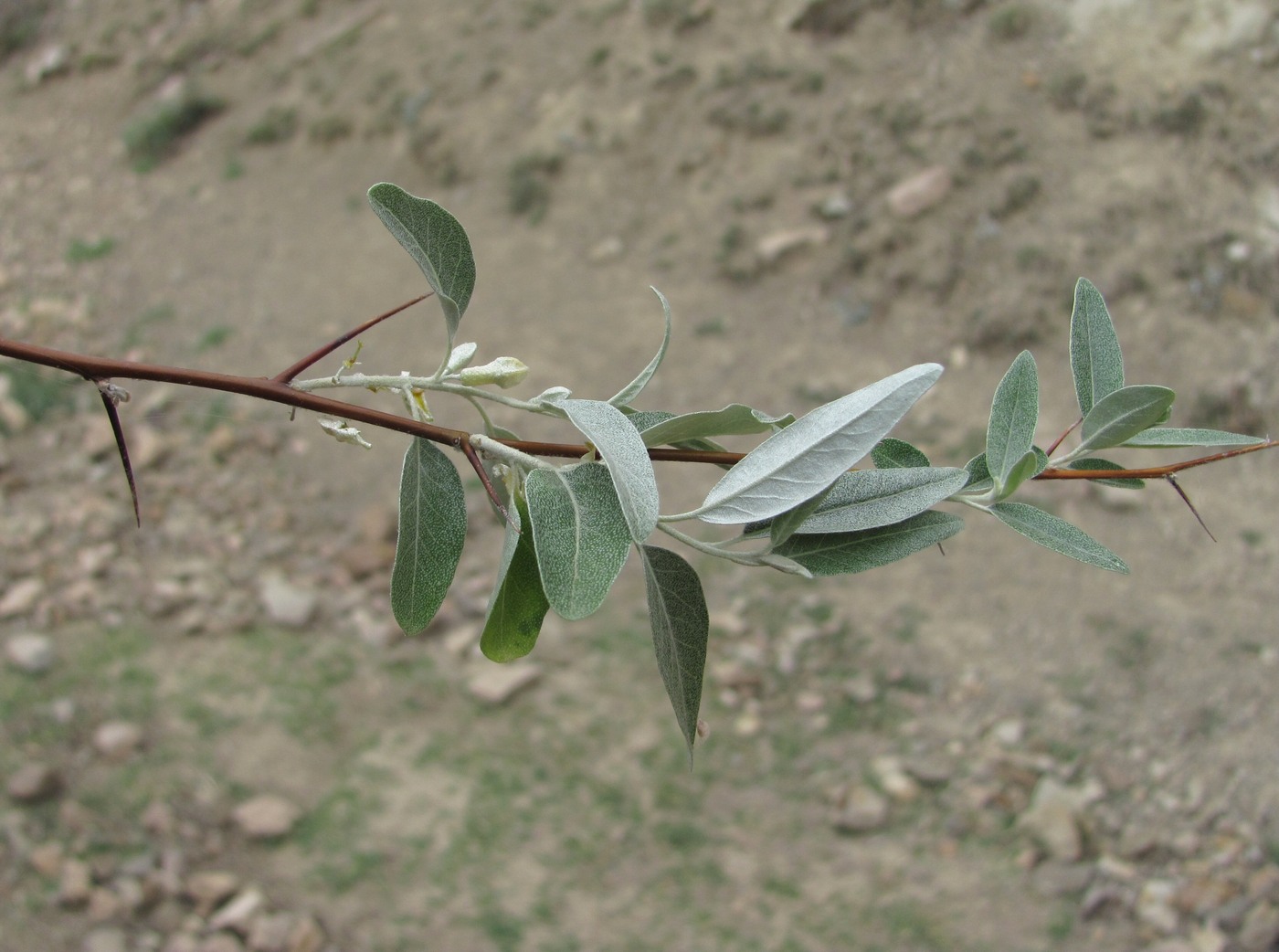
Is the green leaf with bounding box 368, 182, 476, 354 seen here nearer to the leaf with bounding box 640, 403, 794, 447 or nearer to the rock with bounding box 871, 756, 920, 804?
the leaf with bounding box 640, 403, 794, 447

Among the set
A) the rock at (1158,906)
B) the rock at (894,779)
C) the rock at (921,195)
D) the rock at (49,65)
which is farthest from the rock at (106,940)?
the rock at (49,65)

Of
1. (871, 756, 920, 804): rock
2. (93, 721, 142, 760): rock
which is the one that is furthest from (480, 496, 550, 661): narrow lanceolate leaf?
(93, 721, 142, 760): rock

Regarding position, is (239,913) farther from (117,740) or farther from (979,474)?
(979,474)

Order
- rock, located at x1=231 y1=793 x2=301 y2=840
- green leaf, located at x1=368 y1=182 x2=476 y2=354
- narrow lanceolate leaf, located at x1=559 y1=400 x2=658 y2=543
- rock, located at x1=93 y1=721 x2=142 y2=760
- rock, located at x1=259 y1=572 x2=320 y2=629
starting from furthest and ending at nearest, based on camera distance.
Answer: rock, located at x1=259 y1=572 x2=320 y2=629
rock, located at x1=93 y1=721 x2=142 y2=760
rock, located at x1=231 y1=793 x2=301 y2=840
green leaf, located at x1=368 y1=182 x2=476 y2=354
narrow lanceolate leaf, located at x1=559 y1=400 x2=658 y2=543

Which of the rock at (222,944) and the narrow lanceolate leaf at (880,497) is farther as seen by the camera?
the rock at (222,944)

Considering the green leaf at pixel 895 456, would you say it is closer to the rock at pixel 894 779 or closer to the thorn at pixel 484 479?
the thorn at pixel 484 479

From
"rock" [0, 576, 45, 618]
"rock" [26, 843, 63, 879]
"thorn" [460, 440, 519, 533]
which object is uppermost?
"thorn" [460, 440, 519, 533]

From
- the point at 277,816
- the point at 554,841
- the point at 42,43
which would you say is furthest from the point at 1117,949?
the point at 42,43
